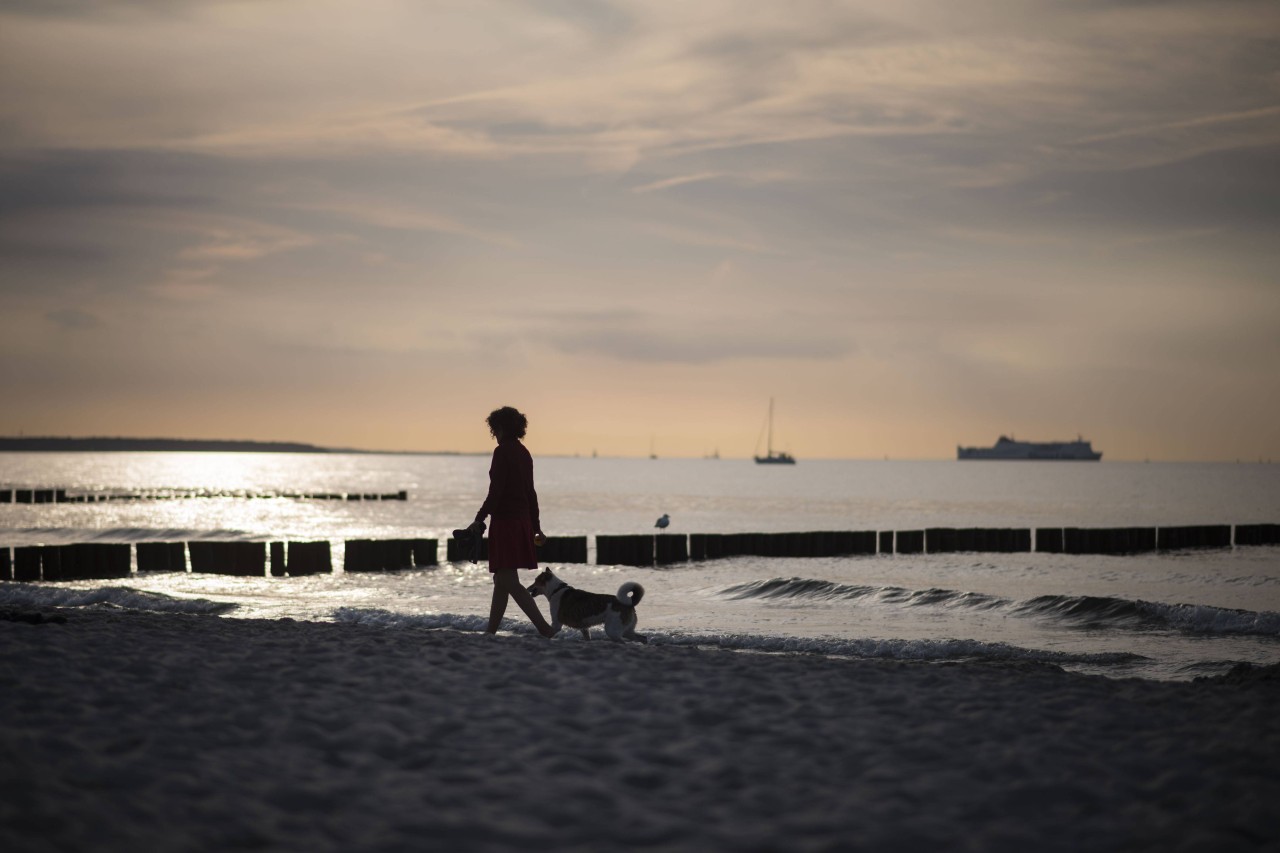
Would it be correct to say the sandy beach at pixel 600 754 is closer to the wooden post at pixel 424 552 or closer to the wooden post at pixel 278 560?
the wooden post at pixel 278 560

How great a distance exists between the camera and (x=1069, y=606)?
1769 centimetres

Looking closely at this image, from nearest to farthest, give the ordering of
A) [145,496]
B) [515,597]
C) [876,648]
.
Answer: [515,597]
[876,648]
[145,496]

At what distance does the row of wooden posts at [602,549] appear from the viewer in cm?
2056

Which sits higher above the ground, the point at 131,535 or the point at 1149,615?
the point at 131,535

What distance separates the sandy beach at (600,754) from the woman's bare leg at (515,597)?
1147 millimetres

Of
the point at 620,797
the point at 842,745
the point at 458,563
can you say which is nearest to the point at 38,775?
the point at 620,797

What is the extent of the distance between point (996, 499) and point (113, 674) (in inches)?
3340

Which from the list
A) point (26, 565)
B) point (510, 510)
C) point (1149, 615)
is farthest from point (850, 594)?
point (26, 565)

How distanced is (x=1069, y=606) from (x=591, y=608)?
11.2m

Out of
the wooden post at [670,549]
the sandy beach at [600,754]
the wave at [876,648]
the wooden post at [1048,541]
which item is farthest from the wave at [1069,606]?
the wooden post at [1048,541]

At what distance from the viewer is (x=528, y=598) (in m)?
9.25

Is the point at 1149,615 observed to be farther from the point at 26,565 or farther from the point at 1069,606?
the point at 26,565

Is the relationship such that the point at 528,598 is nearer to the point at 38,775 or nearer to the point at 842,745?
the point at 842,745

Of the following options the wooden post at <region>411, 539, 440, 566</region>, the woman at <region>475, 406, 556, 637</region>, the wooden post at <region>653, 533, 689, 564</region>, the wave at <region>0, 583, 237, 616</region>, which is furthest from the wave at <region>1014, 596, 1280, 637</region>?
Result: the wave at <region>0, 583, 237, 616</region>
